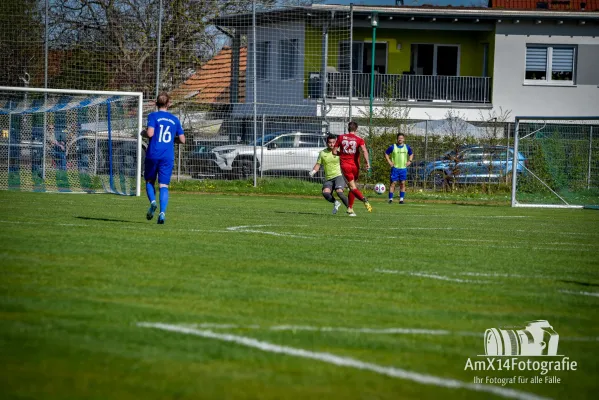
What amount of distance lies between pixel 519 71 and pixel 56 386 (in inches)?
1539

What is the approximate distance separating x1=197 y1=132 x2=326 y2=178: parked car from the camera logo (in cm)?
2226

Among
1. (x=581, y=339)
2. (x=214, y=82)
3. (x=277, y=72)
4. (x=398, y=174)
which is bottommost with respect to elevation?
(x=581, y=339)

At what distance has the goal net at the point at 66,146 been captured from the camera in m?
22.9

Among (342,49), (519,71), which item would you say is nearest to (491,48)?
(519,71)

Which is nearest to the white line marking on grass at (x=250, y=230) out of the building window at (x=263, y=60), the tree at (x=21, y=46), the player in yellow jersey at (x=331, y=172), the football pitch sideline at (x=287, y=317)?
the football pitch sideline at (x=287, y=317)

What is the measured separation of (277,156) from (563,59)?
19.5 meters

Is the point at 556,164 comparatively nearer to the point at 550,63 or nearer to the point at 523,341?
the point at 550,63

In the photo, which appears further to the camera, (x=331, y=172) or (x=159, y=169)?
(x=331, y=172)

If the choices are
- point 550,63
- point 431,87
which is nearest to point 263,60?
point 431,87

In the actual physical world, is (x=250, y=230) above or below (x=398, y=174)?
below

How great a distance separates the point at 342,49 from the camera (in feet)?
102

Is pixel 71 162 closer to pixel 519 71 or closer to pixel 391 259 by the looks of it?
pixel 391 259

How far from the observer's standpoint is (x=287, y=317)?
568 cm

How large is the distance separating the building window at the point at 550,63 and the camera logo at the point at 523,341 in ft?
123
